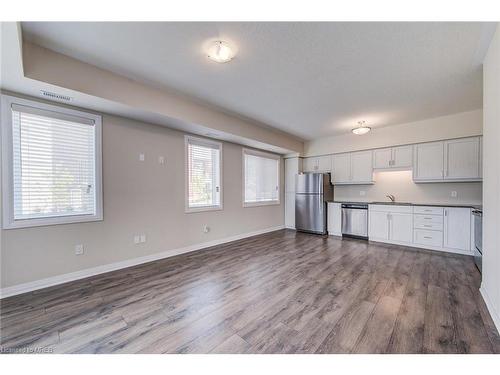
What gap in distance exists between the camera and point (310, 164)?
614 centimetres

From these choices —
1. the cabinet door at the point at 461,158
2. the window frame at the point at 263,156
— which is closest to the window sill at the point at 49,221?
the window frame at the point at 263,156

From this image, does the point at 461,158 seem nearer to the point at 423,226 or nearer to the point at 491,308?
the point at 423,226

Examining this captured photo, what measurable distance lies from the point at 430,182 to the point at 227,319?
4.86 m

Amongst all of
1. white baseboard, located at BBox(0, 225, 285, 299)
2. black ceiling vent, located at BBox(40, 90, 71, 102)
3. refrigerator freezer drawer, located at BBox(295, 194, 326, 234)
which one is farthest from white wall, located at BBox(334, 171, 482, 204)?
black ceiling vent, located at BBox(40, 90, 71, 102)

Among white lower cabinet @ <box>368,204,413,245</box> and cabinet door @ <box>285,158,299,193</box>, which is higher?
cabinet door @ <box>285,158,299,193</box>

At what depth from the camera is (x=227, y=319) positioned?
1892mm

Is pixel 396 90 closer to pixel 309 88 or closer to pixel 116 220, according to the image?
pixel 309 88

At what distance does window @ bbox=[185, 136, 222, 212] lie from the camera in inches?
161

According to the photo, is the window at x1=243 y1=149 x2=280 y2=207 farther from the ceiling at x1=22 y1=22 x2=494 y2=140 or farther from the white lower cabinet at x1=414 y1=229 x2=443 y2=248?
the white lower cabinet at x1=414 y1=229 x2=443 y2=248

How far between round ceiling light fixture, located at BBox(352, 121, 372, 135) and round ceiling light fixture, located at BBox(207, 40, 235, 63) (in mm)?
3085

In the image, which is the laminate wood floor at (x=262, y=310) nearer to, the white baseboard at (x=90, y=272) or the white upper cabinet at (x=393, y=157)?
the white baseboard at (x=90, y=272)

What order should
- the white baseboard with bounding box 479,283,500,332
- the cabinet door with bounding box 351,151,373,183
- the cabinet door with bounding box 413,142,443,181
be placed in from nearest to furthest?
1. the white baseboard with bounding box 479,283,500,332
2. the cabinet door with bounding box 413,142,443,181
3. the cabinet door with bounding box 351,151,373,183

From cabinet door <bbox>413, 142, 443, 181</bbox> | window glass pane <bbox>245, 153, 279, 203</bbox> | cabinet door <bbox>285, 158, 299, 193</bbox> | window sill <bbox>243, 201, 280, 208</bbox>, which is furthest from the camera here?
cabinet door <bbox>285, 158, 299, 193</bbox>
